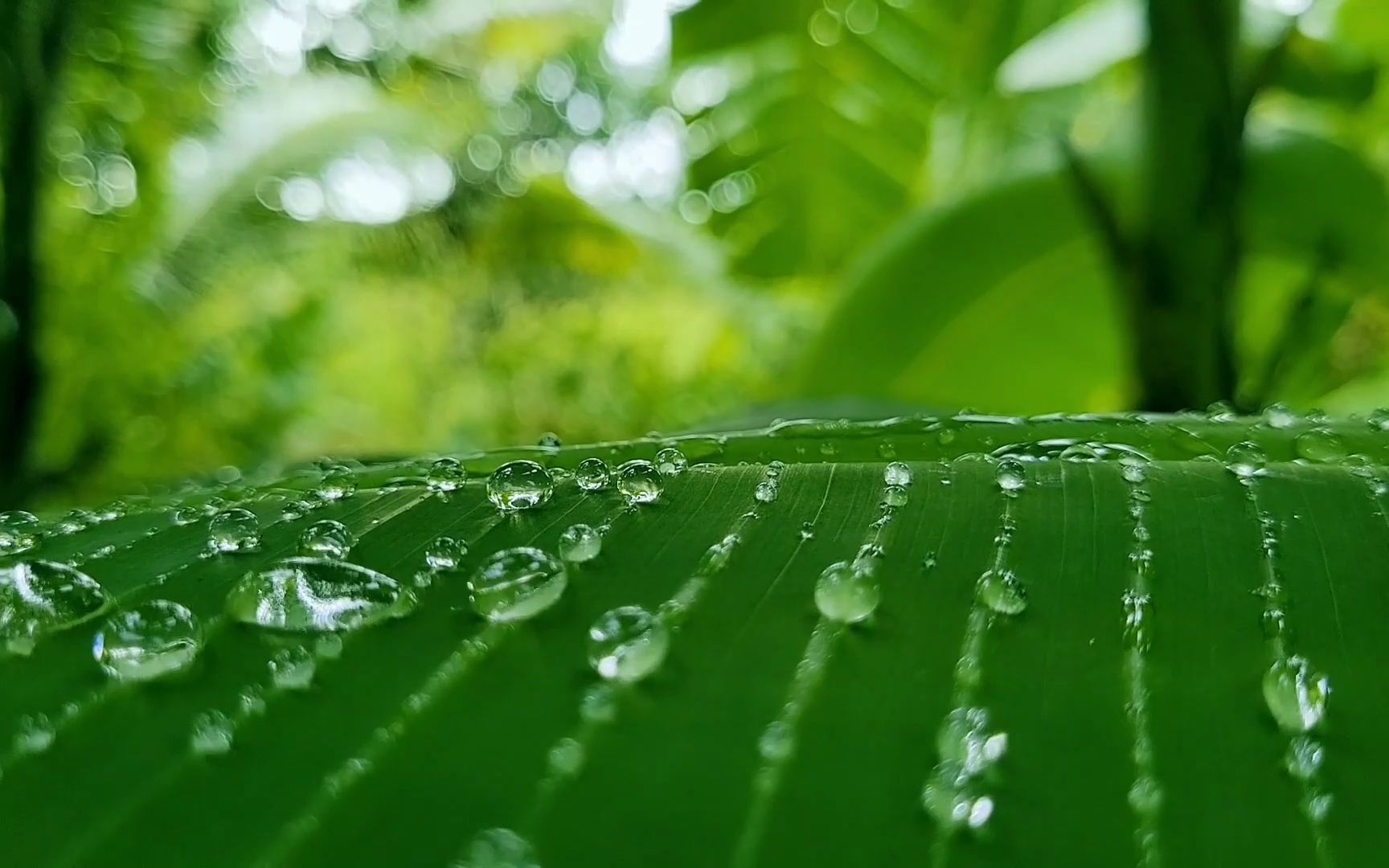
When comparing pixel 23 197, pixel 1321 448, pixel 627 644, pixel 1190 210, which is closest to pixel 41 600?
pixel 627 644

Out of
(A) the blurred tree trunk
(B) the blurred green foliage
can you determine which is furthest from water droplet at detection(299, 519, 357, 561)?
(A) the blurred tree trunk

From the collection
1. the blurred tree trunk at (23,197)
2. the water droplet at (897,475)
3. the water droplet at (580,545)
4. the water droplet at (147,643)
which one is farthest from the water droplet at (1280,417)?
the blurred tree trunk at (23,197)

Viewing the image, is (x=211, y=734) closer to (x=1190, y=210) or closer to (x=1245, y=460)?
(x=1245, y=460)

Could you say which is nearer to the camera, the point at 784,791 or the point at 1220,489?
the point at 784,791

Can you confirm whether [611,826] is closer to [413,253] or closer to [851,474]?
[851,474]

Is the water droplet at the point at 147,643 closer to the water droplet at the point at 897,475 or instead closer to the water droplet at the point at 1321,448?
the water droplet at the point at 897,475

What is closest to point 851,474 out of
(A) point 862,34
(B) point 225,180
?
(A) point 862,34
